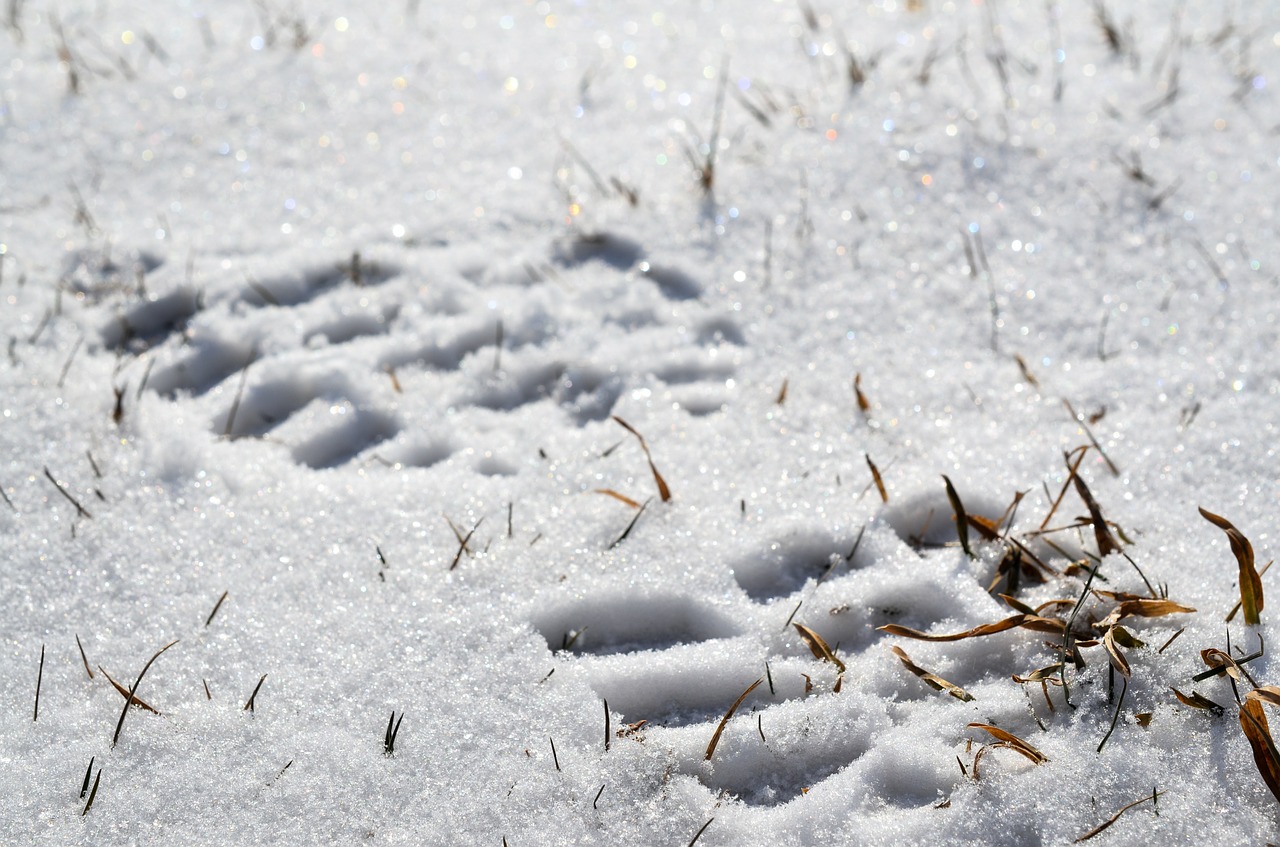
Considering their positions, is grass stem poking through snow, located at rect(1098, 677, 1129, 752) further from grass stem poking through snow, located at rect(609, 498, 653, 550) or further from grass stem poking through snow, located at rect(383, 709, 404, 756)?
grass stem poking through snow, located at rect(383, 709, 404, 756)

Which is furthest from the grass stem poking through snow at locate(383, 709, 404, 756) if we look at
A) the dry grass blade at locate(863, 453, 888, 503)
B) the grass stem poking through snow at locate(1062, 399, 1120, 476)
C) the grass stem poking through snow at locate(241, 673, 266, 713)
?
the grass stem poking through snow at locate(1062, 399, 1120, 476)

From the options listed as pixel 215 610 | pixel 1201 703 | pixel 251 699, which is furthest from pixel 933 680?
pixel 215 610

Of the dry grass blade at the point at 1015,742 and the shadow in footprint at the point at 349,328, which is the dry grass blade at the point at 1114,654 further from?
the shadow in footprint at the point at 349,328

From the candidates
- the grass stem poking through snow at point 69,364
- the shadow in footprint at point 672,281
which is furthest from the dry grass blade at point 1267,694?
the grass stem poking through snow at point 69,364

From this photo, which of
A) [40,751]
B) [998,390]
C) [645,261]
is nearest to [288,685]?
[40,751]

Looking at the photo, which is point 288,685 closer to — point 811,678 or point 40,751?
point 40,751

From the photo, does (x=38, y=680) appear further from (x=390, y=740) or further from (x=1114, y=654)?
(x=1114, y=654)

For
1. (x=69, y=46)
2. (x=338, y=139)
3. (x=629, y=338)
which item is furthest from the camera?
(x=69, y=46)
